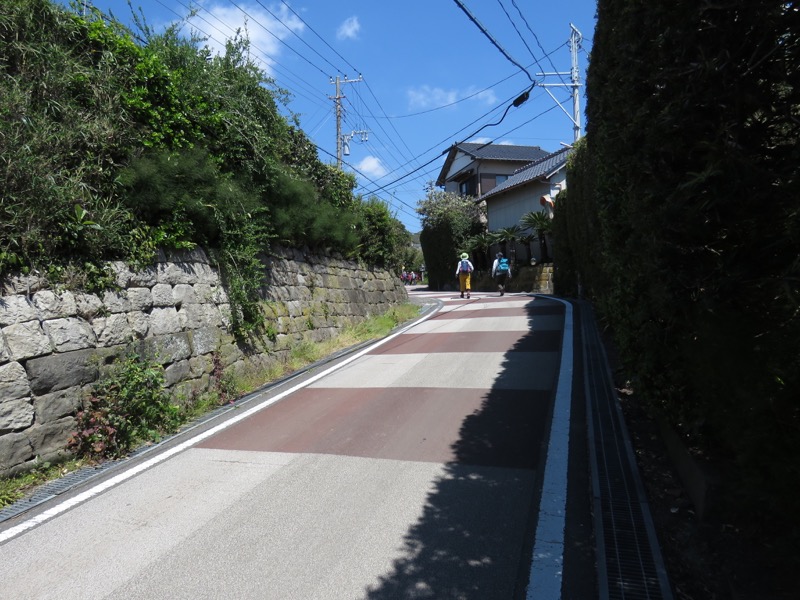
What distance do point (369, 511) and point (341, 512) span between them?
0.67ft

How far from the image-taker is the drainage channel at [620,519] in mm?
3027

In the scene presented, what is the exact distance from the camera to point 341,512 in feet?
13.1

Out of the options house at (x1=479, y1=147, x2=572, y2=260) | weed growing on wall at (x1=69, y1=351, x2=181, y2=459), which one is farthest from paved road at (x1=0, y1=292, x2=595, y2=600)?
house at (x1=479, y1=147, x2=572, y2=260)

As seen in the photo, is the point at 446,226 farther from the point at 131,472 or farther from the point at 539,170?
the point at 131,472

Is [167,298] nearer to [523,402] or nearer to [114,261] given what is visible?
[114,261]

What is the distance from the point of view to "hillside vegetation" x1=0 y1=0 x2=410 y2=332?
549 cm

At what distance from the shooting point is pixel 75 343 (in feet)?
18.1

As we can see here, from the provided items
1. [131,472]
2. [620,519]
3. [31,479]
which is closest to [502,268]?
[131,472]

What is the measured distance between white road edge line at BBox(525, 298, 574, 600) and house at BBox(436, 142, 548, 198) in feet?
111

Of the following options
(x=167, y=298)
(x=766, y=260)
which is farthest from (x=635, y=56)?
(x=167, y=298)

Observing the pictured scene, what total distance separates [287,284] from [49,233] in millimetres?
5056

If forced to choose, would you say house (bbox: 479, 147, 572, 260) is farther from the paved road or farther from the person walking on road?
the paved road

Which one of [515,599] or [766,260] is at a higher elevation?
[766,260]

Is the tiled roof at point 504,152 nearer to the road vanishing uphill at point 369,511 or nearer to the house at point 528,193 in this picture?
the house at point 528,193
